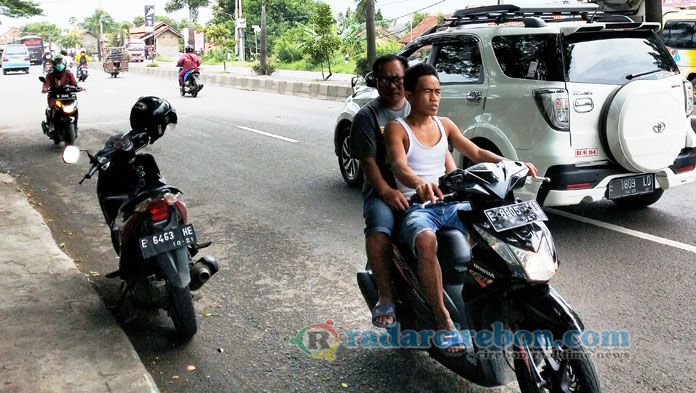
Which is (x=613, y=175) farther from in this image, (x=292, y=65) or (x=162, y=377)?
(x=292, y=65)

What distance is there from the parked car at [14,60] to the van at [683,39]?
40.4 m

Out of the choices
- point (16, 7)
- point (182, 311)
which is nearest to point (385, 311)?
point (182, 311)

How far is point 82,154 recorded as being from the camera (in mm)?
10758

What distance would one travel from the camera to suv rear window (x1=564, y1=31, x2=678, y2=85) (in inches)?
227

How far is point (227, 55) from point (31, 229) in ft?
171

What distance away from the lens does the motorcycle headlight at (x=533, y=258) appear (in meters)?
2.77

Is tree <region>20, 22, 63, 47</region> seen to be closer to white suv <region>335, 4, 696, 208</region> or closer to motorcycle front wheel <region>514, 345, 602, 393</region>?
white suv <region>335, 4, 696, 208</region>

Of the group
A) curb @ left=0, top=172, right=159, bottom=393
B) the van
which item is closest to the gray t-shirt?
curb @ left=0, top=172, right=159, bottom=393

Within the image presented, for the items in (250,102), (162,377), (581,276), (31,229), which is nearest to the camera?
(162,377)

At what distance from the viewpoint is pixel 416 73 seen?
3521 mm

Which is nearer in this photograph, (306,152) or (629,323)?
(629,323)

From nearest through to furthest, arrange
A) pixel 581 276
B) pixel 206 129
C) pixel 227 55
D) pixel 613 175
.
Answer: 1. pixel 581 276
2. pixel 613 175
3. pixel 206 129
4. pixel 227 55

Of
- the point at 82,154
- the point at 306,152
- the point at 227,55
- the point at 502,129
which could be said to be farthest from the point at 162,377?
the point at 227,55

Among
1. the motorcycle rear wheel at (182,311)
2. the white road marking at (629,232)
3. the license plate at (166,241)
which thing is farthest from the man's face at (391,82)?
the white road marking at (629,232)
